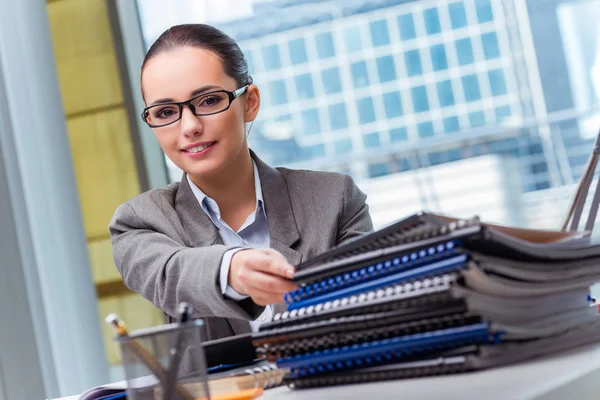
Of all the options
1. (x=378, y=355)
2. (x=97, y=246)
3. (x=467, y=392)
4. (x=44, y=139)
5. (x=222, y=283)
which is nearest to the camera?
(x=467, y=392)

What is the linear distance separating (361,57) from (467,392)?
62.0 feet

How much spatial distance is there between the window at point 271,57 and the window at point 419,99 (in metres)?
3.05

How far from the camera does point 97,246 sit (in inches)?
131

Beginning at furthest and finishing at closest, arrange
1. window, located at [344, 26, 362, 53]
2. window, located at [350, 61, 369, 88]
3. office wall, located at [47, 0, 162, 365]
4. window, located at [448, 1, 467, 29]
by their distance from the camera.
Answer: window, located at [350, 61, 369, 88] → window, located at [448, 1, 467, 29] → window, located at [344, 26, 362, 53] → office wall, located at [47, 0, 162, 365]

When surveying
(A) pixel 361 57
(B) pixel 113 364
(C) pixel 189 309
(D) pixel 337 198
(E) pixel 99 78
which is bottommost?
(B) pixel 113 364

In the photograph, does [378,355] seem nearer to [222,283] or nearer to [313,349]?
[313,349]

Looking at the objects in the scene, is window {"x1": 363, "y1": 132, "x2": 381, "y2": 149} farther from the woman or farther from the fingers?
the fingers

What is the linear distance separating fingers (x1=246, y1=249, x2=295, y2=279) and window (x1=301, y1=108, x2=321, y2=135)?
18.7 meters

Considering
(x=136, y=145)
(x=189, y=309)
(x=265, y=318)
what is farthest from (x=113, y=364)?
(x=189, y=309)

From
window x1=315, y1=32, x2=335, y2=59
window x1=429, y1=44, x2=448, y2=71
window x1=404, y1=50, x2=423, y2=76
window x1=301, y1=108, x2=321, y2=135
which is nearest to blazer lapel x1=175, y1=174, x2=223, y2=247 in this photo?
window x1=315, y1=32, x2=335, y2=59

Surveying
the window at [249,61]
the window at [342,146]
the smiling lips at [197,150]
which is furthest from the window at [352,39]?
the smiling lips at [197,150]

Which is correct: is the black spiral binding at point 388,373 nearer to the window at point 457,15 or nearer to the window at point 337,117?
the window at point 457,15

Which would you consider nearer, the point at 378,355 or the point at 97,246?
the point at 378,355

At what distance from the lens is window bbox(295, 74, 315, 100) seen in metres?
19.0
